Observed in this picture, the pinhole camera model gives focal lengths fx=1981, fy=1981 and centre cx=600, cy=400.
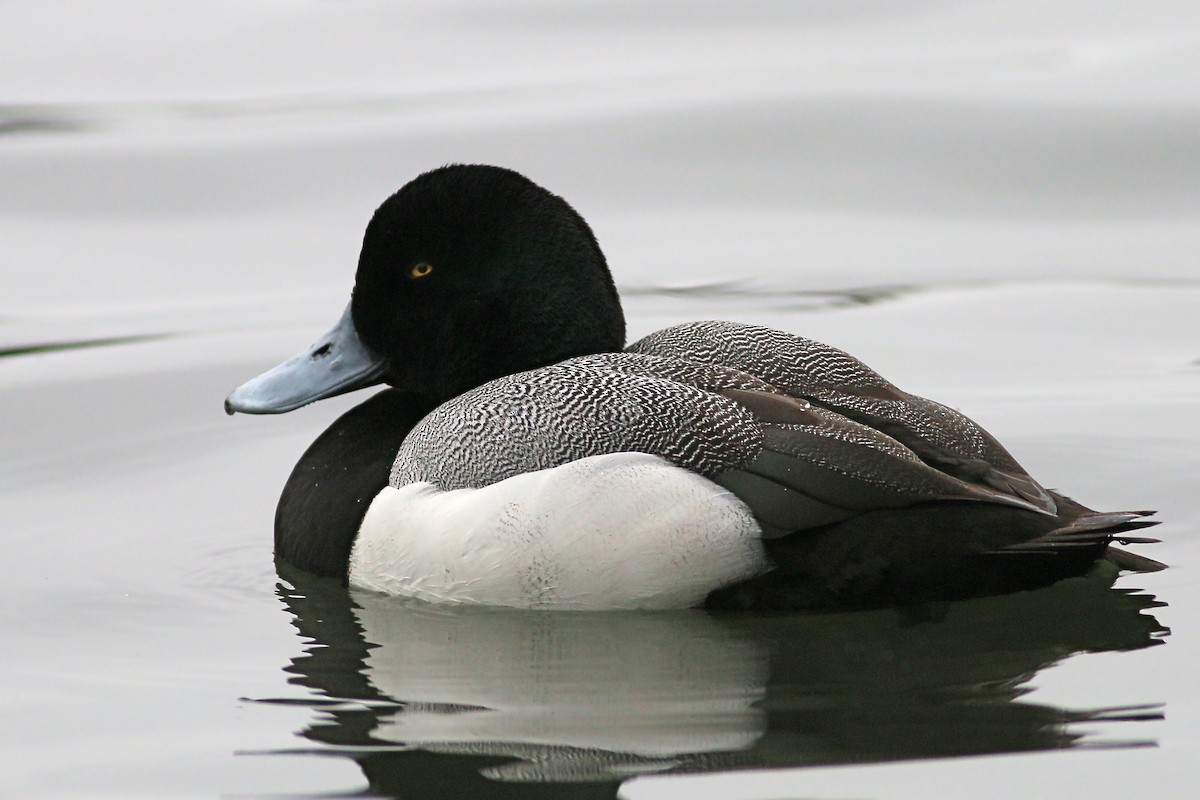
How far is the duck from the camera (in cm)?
507

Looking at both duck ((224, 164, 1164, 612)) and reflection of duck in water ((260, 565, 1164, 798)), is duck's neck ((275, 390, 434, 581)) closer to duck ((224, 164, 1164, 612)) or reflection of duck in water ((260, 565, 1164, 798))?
duck ((224, 164, 1164, 612))

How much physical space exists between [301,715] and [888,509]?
1.56 meters

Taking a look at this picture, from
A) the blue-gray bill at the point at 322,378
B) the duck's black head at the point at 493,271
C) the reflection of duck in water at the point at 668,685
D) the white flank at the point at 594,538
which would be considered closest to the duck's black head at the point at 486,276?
the duck's black head at the point at 493,271

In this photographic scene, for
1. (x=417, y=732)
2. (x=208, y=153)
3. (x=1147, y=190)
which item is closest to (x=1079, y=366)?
(x=1147, y=190)

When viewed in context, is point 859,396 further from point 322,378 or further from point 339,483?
point 322,378

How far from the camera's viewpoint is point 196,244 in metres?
9.71

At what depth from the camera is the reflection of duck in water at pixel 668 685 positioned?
4.37m

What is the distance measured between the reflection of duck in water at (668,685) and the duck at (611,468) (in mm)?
95

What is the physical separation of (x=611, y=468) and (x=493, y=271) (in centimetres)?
95

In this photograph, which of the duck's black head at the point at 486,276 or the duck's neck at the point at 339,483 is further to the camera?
the duck's black head at the point at 486,276

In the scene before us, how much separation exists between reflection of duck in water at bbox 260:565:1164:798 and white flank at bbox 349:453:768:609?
0.31 ft

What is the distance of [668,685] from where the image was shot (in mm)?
4844

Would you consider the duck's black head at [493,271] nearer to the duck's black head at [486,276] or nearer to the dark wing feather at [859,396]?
the duck's black head at [486,276]

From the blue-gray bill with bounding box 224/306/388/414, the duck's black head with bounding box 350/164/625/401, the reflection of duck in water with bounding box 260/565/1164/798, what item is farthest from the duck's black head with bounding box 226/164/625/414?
the reflection of duck in water with bounding box 260/565/1164/798
